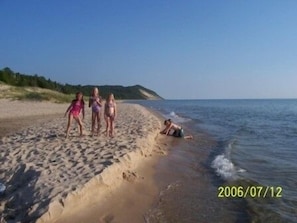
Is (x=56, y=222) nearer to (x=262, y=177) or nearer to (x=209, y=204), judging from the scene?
(x=209, y=204)

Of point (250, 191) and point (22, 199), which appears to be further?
point (250, 191)

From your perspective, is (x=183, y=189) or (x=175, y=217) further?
(x=183, y=189)

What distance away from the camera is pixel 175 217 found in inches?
261

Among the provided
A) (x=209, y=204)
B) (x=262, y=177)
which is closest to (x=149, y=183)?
(x=209, y=204)

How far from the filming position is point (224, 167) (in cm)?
1080

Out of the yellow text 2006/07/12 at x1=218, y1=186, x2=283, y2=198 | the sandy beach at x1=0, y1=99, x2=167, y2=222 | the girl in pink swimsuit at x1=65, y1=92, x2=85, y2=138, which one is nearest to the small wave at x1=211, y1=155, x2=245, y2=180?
the yellow text 2006/07/12 at x1=218, y1=186, x2=283, y2=198

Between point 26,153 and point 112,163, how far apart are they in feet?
9.98

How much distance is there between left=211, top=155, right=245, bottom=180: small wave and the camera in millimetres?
9867

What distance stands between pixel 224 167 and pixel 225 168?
0.11m

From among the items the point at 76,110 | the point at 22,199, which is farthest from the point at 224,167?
the point at 22,199

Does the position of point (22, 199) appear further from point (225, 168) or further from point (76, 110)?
point (76, 110)

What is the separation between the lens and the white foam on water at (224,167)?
32.4ft

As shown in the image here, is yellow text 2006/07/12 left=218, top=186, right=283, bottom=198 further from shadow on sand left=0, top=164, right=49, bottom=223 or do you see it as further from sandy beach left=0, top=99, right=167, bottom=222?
shadow on sand left=0, top=164, right=49, bottom=223

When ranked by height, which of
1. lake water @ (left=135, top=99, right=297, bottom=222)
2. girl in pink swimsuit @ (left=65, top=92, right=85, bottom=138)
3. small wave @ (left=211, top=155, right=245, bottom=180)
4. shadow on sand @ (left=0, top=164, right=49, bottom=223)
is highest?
girl in pink swimsuit @ (left=65, top=92, right=85, bottom=138)
